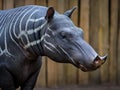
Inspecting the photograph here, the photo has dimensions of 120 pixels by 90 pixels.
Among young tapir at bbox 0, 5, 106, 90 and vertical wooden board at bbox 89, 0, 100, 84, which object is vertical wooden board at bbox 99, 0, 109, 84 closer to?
vertical wooden board at bbox 89, 0, 100, 84

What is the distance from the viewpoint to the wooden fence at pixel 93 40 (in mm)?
7254

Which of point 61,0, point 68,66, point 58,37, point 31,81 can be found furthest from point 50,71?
point 58,37

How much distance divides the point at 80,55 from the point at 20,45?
0.67 m

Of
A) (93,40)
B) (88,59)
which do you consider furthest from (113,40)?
(88,59)

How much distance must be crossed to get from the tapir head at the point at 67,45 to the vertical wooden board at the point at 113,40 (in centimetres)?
430

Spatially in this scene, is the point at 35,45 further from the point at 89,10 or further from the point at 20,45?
the point at 89,10

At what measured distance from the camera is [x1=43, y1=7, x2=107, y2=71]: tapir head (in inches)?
115

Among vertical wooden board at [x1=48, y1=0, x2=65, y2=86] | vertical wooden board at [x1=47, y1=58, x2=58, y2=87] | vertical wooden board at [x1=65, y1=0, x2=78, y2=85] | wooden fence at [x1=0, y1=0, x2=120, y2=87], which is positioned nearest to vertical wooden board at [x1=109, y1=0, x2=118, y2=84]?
wooden fence at [x1=0, y1=0, x2=120, y2=87]

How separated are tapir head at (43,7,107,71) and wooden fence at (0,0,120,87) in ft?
12.9

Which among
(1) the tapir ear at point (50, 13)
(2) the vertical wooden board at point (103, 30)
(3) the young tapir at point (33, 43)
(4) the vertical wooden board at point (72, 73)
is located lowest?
(4) the vertical wooden board at point (72, 73)

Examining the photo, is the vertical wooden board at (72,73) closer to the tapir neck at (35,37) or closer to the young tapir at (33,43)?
the young tapir at (33,43)

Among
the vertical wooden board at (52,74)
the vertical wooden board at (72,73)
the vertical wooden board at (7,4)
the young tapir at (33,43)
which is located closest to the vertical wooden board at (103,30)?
the vertical wooden board at (72,73)

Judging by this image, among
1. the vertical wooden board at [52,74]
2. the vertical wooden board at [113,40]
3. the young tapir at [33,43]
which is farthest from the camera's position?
the vertical wooden board at [113,40]

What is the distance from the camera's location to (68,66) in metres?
7.33
